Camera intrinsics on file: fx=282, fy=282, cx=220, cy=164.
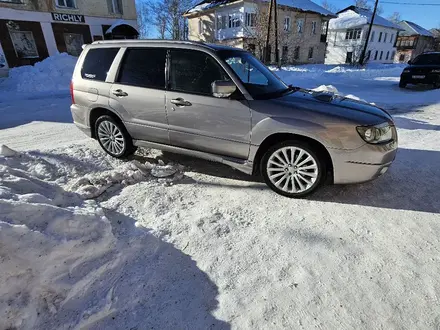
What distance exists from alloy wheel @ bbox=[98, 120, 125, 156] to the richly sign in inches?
784

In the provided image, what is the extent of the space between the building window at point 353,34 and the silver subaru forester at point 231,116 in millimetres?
45808

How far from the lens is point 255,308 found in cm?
213

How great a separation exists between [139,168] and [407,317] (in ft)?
11.7

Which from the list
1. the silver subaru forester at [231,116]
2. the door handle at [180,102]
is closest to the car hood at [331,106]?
the silver subaru forester at [231,116]

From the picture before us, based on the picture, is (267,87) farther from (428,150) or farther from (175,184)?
(428,150)

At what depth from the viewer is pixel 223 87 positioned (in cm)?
341

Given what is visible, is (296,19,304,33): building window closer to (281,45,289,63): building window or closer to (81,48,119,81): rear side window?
(281,45,289,63): building window

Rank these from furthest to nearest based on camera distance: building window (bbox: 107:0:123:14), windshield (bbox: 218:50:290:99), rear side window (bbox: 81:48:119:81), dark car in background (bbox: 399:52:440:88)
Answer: building window (bbox: 107:0:123:14)
dark car in background (bbox: 399:52:440:88)
rear side window (bbox: 81:48:119:81)
windshield (bbox: 218:50:290:99)

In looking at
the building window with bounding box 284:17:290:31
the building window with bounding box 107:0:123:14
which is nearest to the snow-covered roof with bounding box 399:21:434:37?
the building window with bounding box 284:17:290:31

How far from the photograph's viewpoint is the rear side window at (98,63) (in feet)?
14.8

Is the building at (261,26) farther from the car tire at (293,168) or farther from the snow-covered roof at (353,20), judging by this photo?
the car tire at (293,168)

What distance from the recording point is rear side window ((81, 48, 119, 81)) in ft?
14.8

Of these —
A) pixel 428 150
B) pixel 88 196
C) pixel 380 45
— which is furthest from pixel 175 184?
pixel 380 45

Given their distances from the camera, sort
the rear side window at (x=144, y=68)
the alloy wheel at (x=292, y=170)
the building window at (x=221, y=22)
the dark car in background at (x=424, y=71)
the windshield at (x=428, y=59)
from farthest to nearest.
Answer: the building window at (x=221, y=22) < the windshield at (x=428, y=59) < the dark car in background at (x=424, y=71) < the rear side window at (x=144, y=68) < the alloy wheel at (x=292, y=170)
